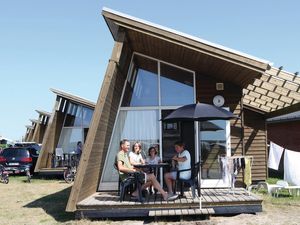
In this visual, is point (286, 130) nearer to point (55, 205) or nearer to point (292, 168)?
point (292, 168)

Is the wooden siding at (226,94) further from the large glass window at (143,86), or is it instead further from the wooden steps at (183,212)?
the wooden steps at (183,212)

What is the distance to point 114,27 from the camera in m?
9.50

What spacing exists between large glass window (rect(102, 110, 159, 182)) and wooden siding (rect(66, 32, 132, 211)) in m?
0.37

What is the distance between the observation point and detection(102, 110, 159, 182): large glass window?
1092cm

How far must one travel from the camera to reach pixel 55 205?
10195 mm

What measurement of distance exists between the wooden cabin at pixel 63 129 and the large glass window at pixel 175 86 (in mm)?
9307

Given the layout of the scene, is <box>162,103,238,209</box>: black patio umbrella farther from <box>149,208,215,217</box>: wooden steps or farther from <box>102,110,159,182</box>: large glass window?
<box>102,110,159,182</box>: large glass window

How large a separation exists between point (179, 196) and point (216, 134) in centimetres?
268

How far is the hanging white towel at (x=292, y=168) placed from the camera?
37.9 ft

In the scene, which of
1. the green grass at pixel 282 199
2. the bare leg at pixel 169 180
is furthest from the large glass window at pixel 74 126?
the bare leg at pixel 169 180

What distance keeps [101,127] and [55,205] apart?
248 centimetres

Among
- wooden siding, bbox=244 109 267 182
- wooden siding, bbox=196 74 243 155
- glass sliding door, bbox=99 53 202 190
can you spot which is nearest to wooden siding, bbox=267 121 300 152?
wooden siding, bbox=244 109 267 182

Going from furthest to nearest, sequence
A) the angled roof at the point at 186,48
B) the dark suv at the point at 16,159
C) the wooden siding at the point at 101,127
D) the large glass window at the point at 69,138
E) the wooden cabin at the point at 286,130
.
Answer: the large glass window at the point at 69,138 → the wooden cabin at the point at 286,130 → the dark suv at the point at 16,159 → the angled roof at the point at 186,48 → the wooden siding at the point at 101,127

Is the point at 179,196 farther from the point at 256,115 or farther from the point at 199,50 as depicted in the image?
the point at 256,115
